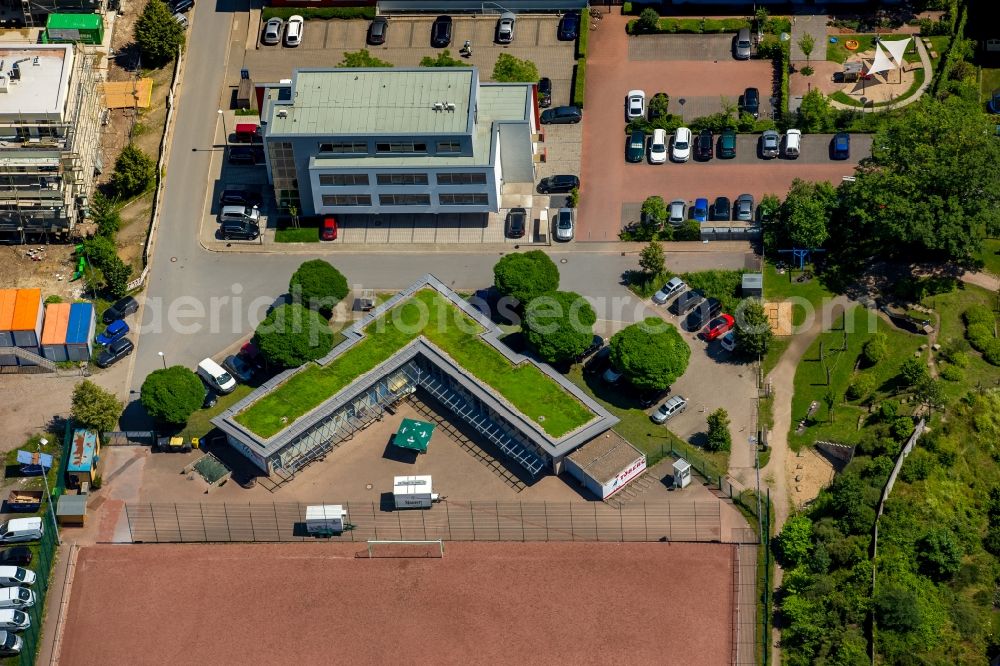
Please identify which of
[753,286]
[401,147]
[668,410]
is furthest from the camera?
[401,147]

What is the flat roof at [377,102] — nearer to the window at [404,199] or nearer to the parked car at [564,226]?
the window at [404,199]

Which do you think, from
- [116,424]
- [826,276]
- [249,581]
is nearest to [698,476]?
[826,276]

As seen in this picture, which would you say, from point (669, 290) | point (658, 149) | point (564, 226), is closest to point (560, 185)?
point (564, 226)

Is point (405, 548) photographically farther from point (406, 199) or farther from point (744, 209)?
point (744, 209)

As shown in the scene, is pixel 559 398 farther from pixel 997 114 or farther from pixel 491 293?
pixel 997 114

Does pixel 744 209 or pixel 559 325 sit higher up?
pixel 744 209

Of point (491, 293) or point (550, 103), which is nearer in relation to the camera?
point (491, 293)

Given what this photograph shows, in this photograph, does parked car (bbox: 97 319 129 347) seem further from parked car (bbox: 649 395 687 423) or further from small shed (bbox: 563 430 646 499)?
parked car (bbox: 649 395 687 423)
